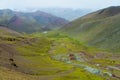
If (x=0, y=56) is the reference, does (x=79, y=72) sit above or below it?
below

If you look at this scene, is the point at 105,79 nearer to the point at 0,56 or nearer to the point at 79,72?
the point at 79,72

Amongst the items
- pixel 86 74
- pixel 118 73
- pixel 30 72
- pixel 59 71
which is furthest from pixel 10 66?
pixel 118 73

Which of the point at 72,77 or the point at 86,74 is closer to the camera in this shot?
the point at 72,77

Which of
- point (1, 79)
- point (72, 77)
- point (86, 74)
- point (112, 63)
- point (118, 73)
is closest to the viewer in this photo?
point (1, 79)

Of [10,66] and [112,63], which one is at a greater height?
[10,66]

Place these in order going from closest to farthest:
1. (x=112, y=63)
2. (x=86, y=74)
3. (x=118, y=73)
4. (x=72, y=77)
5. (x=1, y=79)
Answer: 1. (x=1, y=79)
2. (x=72, y=77)
3. (x=86, y=74)
4. (x=118, y=73)
5. (x=112, y=63)

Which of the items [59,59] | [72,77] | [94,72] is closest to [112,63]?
[59,59]

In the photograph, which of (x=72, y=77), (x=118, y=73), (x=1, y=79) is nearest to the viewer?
(x=1, y=79)

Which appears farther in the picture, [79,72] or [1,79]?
[79,72]

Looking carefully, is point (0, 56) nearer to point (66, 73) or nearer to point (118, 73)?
point (66, 73)
